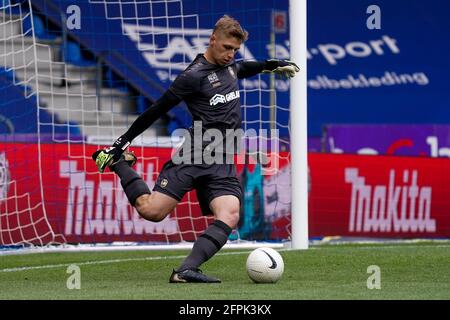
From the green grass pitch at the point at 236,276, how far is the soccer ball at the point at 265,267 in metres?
0.07

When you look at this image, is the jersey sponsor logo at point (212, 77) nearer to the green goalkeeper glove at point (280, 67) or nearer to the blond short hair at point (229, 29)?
the blond short hair at point (229, 29)

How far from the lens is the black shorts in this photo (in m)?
8.11

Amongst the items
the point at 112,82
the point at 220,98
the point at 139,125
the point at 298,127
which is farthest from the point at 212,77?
the point at 112,82

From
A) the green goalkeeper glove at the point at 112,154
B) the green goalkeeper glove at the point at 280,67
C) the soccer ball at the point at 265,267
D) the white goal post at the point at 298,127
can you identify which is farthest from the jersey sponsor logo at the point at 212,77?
the white goal post at the point at 298,127

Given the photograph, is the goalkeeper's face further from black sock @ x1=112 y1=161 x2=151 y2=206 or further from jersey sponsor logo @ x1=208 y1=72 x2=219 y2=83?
black sock @ x1=112 y1=161 x2=151 y2=206

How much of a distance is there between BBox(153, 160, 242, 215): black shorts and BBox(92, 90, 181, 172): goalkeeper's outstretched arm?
369 mm

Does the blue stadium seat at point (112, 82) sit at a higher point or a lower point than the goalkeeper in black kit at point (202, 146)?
higher

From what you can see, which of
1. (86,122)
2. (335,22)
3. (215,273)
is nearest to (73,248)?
(215,273)

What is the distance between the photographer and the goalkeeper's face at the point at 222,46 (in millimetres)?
8031

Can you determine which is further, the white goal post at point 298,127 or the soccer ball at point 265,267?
the white goal post at point 298,127

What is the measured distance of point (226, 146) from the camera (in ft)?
26.7

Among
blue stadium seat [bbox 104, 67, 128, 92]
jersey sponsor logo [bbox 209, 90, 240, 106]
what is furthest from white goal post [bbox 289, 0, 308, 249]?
blue stadium seat [bbox 104, 67, 128, 92]

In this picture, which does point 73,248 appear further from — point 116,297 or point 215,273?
point 116,297

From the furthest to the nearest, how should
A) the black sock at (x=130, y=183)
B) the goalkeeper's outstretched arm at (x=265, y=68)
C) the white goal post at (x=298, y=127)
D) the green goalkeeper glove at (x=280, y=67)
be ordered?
the white goal post at (x=298, y=127), the green goalkeeper glove at (x=280, y=67), the goalkeeper's outstretched arm at (x=265, y=68), the black sock at (x=130, y=183)
